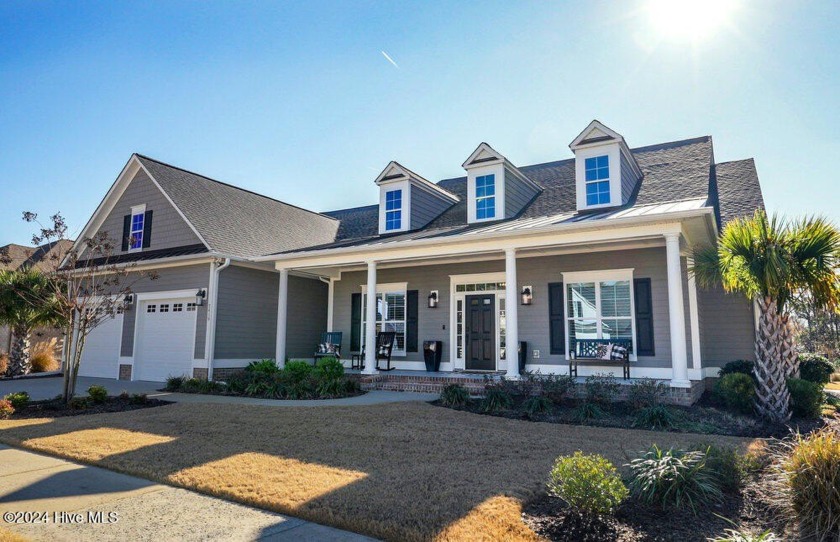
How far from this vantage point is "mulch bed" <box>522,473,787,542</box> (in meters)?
3.45

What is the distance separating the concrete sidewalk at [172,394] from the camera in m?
9.78

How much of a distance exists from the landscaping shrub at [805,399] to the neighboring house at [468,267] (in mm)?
1589

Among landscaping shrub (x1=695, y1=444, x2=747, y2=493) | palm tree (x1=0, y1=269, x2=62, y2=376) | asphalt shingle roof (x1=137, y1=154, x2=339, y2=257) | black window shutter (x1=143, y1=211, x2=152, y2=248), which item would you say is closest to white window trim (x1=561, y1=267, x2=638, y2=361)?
landscaping shrub (x1=695, y1=444, x2=747, y2=493)

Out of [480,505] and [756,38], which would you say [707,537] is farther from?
[756,38]

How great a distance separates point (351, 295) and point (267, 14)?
7.97 meters

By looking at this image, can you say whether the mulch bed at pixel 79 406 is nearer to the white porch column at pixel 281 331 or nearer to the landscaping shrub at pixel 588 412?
the white porch column at pixel 281 331

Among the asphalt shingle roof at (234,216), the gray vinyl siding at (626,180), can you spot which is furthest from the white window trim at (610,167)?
the asphalt shingle roof at (234,216)

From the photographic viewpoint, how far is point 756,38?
8.23m

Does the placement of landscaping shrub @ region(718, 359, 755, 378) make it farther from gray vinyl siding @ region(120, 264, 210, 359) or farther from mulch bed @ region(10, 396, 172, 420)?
gray vinyl siding @ region(120, 264, 210, 359)

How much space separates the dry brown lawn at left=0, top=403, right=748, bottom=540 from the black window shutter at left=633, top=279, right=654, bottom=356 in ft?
13.6

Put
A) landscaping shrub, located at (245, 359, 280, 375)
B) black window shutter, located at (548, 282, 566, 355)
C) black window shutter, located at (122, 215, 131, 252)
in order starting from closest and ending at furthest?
black window shutter, located at (548, 282, 566, 355) < landscaping shrub, located at (245, 359, 280, 375) < black window shutter, located at (122, 215, 131, 252)

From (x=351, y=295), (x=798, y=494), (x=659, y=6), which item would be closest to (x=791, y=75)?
(x=659, y=6)

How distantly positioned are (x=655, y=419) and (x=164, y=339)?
41.2ft

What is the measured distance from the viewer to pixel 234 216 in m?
15.7
